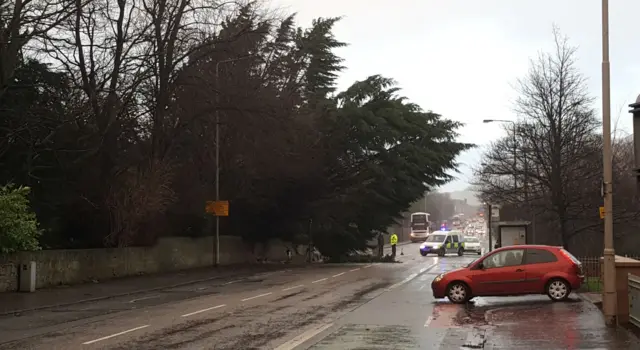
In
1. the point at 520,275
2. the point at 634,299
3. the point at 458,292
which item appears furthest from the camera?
the point at 458,292

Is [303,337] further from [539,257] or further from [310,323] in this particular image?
[539,257]

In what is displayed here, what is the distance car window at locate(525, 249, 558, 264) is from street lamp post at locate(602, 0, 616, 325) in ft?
12.4

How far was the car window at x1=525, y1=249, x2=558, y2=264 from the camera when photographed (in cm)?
1681

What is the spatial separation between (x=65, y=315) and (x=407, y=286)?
38.1 feet

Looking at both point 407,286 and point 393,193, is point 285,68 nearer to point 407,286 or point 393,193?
point 393,193

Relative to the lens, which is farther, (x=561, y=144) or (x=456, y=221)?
(x=456, y=221)

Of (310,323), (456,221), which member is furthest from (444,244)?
(456,221)

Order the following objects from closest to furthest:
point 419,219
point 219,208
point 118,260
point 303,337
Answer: point 303,337
point 118,260
point 219,208
point 419,219

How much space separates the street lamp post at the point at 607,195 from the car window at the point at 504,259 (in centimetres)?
383

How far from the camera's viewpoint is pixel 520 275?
16641 mm

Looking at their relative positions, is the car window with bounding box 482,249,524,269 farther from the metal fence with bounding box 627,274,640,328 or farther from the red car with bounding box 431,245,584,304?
the metal fence with bounding box 627,274,640,328

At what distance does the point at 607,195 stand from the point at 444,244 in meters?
40.4

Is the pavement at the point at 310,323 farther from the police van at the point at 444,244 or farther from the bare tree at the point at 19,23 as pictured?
the police van at the point at 444,244

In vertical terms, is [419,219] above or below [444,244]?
above
